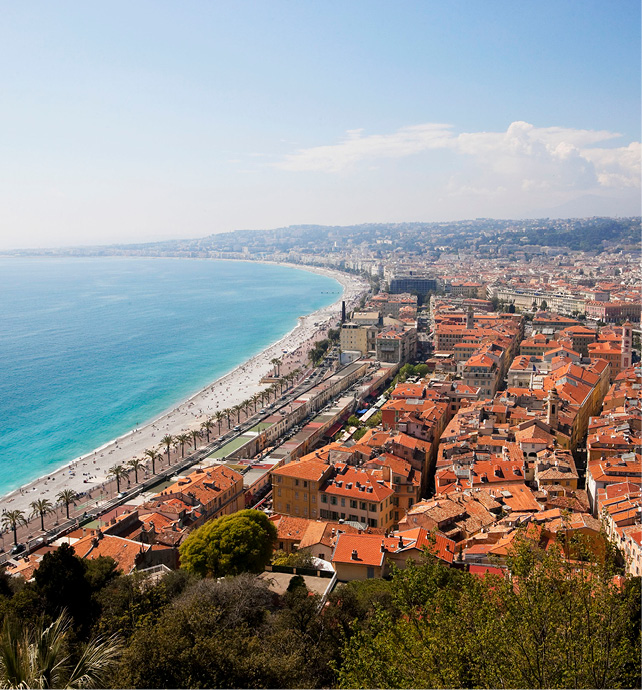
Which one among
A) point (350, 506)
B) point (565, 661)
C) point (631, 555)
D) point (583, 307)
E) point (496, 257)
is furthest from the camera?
point (496, 257)

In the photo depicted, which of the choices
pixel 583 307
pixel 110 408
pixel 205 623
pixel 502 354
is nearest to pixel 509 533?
pixel 205 623

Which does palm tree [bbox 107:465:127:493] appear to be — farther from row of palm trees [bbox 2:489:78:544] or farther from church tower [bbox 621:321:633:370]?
church tower [bbox 621:321:633:370]

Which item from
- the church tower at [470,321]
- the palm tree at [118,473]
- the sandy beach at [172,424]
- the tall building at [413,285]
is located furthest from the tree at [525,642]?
the tall building at [413,285]

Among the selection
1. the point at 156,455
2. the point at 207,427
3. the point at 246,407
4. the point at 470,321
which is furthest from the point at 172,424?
the point at 470,321

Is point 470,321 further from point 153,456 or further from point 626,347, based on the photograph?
point 153,456

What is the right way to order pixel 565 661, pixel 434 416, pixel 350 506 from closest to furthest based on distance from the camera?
pixel 565 661 → pixel 350 506 → pixel 434 416

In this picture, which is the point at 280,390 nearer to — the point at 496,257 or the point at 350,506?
the point at 350,506
